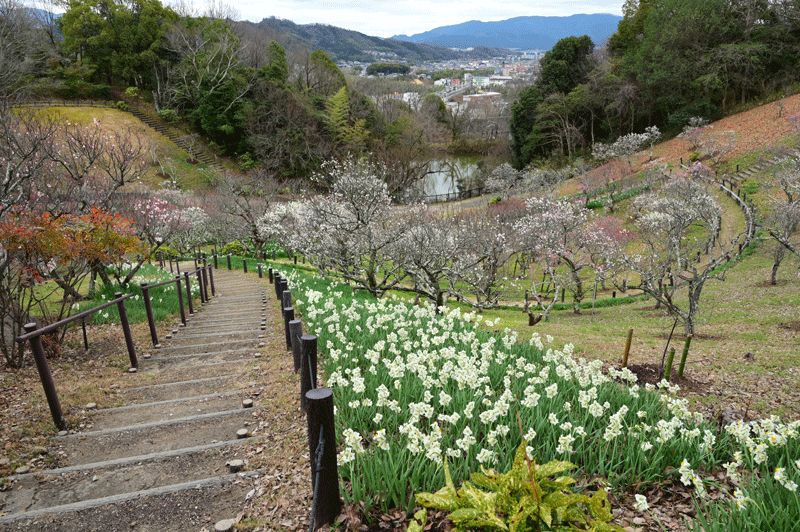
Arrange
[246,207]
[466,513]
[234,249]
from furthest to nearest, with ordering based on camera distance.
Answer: [234,249], [246,207], [466,513]

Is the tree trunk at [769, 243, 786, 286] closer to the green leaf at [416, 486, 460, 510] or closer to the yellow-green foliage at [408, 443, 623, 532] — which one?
the yellow-green foliage at [408, 443, 623, 532]

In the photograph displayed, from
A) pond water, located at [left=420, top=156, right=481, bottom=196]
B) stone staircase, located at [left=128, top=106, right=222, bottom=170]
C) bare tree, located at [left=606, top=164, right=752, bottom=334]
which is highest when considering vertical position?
stone staircase, located at [left=128, top=106, right=222, bottom=170]

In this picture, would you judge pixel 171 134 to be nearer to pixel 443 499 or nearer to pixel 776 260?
pixel 776 260

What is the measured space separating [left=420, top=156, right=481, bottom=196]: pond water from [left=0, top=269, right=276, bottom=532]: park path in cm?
4520

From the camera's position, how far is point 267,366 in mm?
5633

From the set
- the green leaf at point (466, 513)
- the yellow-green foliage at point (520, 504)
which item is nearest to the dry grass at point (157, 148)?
the yellow-green foliage at point (520, 504)

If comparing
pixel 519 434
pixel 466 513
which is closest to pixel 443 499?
pixel 466 513

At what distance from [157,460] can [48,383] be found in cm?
154

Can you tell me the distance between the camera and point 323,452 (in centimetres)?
244

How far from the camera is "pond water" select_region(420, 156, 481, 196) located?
168 feet

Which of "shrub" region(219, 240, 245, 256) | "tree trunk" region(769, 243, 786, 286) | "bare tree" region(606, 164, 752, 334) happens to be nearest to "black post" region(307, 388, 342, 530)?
"bare tree" region(606, 164, 752, 334)

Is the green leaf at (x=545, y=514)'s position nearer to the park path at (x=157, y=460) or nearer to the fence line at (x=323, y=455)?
the fence line at (x=323, y=455)

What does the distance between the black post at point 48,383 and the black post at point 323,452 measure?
3134 millimetres

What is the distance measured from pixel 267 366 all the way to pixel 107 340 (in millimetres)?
3391
